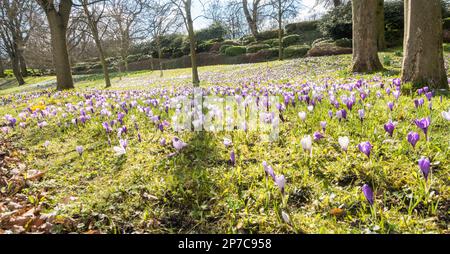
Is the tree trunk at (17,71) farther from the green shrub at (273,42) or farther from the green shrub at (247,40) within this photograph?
the green shrub at (273,42)

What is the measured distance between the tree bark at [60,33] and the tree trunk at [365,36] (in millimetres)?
12745

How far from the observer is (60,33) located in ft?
47.5

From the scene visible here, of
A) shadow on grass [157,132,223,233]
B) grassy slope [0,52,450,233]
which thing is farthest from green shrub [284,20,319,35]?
shadow on grass [157,132,223,233]

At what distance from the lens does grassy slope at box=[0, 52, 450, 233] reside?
2.11 m

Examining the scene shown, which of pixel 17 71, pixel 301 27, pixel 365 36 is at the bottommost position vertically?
pixel 365 36

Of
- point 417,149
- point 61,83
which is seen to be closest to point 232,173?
point 417,149

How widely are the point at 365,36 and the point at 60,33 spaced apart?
13352mm

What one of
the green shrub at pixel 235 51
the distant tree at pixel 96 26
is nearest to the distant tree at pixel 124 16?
the distant tree at pixel 96 26

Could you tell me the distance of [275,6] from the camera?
24.3 meters

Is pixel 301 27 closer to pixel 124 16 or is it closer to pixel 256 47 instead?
pixel 256 47

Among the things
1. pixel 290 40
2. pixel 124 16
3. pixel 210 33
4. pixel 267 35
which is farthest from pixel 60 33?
pixel 210 33

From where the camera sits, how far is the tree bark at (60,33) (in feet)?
46.2

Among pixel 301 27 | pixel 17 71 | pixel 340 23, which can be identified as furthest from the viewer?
pixel 301 27
